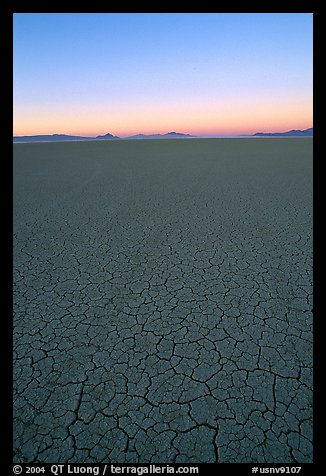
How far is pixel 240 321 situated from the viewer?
221 centimetres

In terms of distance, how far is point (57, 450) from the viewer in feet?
4.38

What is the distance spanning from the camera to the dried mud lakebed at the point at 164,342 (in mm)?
1371

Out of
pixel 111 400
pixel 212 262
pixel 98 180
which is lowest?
pixel 111 400

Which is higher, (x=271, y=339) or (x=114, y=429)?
(x=271, y=339)

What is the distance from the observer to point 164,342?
202 centimetres

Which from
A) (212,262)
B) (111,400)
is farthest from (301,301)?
(111,400)

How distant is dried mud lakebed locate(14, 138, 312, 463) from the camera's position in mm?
1371
